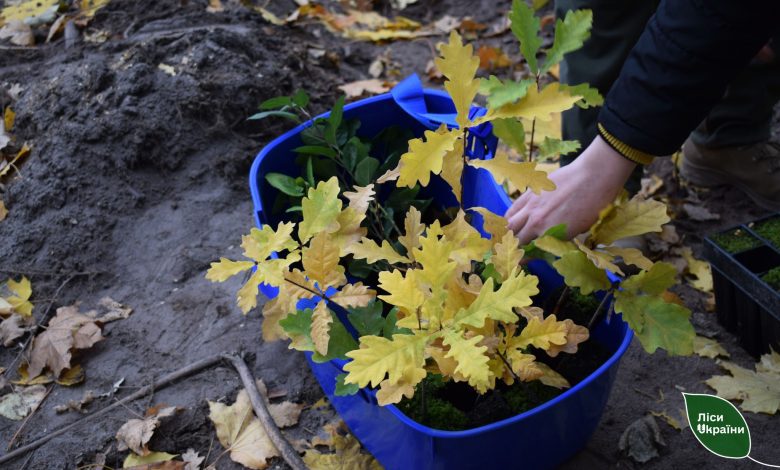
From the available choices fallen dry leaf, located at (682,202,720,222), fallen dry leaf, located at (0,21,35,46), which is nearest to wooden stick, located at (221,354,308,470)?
fallen dry leaf, located at (682,202,720,222)

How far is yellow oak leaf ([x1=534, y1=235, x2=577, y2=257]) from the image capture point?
48.6 inches

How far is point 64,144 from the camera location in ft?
7.43

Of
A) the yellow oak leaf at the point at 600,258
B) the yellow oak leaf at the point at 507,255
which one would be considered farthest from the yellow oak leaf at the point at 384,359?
the yellow oak leaf at the point at 600,258

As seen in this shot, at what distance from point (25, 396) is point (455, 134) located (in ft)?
4.35

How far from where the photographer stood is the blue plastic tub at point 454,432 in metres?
1.23

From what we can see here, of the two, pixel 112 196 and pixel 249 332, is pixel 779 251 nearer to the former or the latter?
pixel 249 332

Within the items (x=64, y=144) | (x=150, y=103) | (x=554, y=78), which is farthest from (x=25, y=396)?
(x=554, y=78)

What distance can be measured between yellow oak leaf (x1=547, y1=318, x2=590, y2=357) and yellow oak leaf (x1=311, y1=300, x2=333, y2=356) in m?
0.38

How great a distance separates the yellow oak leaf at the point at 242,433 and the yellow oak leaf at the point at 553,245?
2.68ft

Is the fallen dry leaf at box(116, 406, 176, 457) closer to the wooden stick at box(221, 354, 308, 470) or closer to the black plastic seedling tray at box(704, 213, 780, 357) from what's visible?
the wooden stick at box(221, 354, 308, 470)

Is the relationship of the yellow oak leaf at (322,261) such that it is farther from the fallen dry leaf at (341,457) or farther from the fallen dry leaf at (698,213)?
the fallen dry leaf at (698,213)

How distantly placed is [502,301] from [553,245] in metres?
0.19

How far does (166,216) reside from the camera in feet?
7.36

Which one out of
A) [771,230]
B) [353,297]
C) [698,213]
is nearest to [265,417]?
[353,297]
